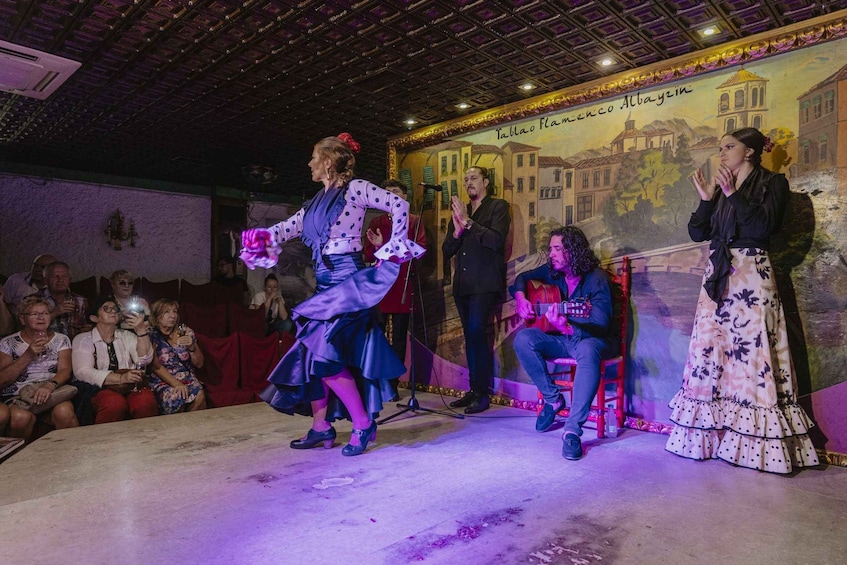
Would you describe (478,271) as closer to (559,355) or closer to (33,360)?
(559,355)

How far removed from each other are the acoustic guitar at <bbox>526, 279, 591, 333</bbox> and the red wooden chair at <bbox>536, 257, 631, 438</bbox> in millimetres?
344

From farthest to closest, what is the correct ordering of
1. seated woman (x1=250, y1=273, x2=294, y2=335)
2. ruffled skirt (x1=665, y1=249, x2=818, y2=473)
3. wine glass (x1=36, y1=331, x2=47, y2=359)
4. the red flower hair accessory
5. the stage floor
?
1. seated woman (x1=250, y1=273, x2=294, y2=335)
2. wine glass (x1=36, y1=331, x2=47, y2=359)
3. the red flower hair accessory
4. ruffled skirt (x1=665, y1=249, x2=818, y2=473)
5. the stage floor

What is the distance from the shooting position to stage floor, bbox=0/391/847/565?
7.11 feet

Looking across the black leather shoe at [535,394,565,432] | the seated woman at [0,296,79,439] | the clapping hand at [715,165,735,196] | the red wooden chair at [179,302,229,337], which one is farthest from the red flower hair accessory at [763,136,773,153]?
the seated woman at [0,296,79,439]

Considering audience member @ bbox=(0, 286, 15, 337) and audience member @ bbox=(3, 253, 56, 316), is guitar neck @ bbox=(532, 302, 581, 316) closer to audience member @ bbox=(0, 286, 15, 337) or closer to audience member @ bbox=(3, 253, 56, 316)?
audience member @ bbox=(0, 286, 15, 337)

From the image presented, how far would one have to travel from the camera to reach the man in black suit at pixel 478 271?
15.9ft

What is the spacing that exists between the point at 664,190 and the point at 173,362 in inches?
171

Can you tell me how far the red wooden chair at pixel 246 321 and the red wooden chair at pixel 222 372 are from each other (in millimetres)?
421

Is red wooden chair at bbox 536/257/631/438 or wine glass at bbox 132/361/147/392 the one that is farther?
wine glass at bbox 132/361/147/392

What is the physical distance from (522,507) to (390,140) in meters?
4.65

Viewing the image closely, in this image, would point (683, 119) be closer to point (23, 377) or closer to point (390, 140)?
point (390, 140)

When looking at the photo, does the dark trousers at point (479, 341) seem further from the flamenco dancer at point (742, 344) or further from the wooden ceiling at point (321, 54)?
the wooden ceiling at point (321, 54)

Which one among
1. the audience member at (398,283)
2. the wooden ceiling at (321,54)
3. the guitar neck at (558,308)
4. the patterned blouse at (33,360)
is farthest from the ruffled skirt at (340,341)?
the patterned blouse at (33,360)

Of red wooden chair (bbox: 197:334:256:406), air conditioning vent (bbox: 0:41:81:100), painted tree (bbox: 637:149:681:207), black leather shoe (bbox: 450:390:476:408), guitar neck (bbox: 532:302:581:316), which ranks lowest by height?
black leather shoe (bbox: 450:390:476:408)
